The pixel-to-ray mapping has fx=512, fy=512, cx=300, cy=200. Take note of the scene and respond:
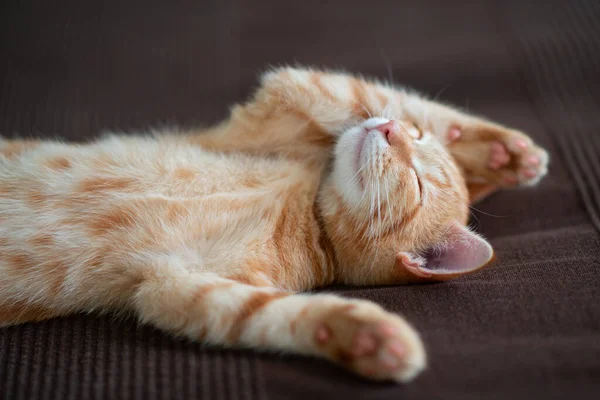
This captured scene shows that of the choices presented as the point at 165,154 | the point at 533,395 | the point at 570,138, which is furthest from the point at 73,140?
the point at 570,138

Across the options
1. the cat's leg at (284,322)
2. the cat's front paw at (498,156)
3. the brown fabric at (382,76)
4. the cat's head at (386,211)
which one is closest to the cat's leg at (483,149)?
the cat's front paw at (498,156)

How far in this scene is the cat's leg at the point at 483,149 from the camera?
4.80ft

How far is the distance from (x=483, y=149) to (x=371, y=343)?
2.81ft

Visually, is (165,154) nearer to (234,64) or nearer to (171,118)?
(171,118)

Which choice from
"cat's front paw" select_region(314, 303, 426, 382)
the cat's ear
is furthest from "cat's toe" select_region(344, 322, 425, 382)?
the cat's ear

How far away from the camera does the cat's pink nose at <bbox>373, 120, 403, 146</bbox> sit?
1289 millimetres

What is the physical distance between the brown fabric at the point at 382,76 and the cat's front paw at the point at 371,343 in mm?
26

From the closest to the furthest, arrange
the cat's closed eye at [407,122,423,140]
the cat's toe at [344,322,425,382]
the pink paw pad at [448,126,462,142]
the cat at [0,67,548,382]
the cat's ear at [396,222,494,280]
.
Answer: the cat's toe at [344,322,425,382] → the cat at [0,67,548,382] → the cat's ear at [396,222,494,280] → the cat's closed eye at [407,122,423,140] → the pink paw pad at [448,126,462,142]

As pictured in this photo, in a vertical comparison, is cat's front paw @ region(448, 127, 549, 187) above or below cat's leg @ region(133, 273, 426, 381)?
above

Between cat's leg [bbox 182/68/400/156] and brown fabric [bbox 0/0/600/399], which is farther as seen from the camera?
cat's leg [bbox 182/68/400/156]

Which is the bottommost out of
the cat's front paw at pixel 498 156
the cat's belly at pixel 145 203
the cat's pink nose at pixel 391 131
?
the cat's belly at pixel 145 203

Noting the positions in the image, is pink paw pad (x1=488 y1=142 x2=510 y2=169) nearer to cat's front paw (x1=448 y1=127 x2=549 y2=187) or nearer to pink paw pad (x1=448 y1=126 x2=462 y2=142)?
cat's front paw (x1=448 y1=127 x2=549 y2=187)

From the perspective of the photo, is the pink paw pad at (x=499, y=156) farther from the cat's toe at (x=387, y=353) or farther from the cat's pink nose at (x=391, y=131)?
the cat's toe at (x=387, y=353)

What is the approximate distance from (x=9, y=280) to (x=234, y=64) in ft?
3.96
